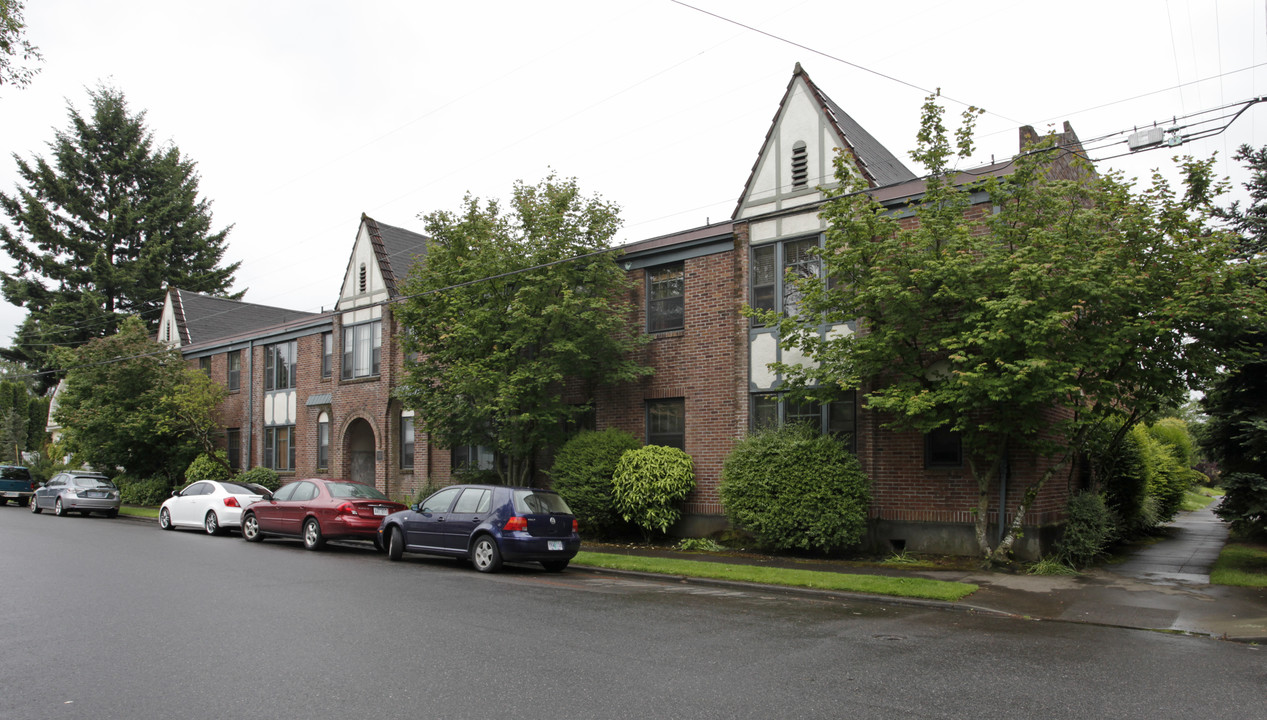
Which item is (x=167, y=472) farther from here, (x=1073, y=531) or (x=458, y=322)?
(x=1073, y=531)

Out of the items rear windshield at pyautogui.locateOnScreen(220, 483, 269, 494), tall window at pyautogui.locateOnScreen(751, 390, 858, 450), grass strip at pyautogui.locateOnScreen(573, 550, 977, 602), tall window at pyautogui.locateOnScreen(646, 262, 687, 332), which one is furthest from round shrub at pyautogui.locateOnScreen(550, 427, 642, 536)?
rear windshield at pyautogui.locateOnScreen(220, 483, 269, 494)

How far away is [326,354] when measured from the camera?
30.4 m

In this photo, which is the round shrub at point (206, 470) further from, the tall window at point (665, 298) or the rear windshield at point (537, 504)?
the rear windshield at point (537, 504)

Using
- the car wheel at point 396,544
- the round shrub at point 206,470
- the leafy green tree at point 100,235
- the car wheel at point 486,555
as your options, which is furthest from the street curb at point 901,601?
the leafy green tree at point 100,235

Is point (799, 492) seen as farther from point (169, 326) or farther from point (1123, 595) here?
point (169, 326)

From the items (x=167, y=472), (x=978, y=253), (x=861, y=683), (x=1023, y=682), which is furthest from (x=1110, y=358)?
(x=167, y=472)

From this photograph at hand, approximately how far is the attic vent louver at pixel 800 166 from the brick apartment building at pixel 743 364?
0.07 ft

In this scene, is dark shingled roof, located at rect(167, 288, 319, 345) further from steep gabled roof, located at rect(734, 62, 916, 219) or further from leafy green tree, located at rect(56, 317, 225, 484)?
steep gabled roof, located at rect(734, 62, 916, 219)

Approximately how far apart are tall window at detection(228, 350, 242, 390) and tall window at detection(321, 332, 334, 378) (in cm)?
612

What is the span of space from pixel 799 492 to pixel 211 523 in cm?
1519

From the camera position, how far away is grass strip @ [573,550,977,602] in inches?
444

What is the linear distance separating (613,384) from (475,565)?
6.96 m

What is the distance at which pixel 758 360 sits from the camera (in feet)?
Result: 58.5

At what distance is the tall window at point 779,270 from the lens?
1717cm
